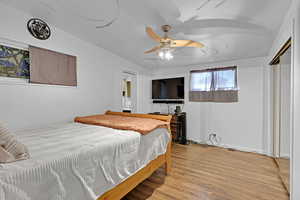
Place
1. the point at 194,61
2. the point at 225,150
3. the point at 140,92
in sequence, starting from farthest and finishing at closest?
1. the point at 140,92
2. the point at 194,61
3. the point at 225,150

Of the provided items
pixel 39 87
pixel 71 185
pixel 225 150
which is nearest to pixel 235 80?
pixel 225 150

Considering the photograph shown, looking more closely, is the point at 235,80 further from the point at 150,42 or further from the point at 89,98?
the point at 89,98

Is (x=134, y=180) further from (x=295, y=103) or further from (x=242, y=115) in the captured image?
(x=242, y=115)

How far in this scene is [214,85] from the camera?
3.52 m

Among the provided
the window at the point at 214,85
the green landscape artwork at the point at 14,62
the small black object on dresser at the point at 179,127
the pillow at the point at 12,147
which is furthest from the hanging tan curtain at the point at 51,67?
the window at the point at 214,85

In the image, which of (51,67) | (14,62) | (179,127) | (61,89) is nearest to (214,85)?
(179,127)

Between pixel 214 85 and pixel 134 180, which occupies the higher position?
pixel 214 85

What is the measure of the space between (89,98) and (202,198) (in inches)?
103

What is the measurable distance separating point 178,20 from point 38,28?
218 centimetres

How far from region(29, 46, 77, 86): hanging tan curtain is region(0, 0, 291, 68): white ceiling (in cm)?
52

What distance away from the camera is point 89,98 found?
3023 millimetres

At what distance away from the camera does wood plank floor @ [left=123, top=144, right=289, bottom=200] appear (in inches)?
69.9

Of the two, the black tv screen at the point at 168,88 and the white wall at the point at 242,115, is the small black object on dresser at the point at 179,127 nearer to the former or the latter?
the white wall at the point at 242,115

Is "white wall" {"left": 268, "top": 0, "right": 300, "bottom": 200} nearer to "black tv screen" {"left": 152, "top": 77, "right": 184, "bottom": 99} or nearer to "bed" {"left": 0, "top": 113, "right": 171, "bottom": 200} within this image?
"bed" {"left": 0, "top": 113, "right": 171, "bottom": 200}
